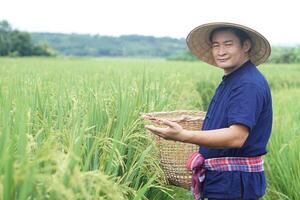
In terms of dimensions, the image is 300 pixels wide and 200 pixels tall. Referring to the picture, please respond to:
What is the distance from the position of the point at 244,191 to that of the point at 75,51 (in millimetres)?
58683

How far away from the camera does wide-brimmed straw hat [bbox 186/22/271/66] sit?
8.59 ft

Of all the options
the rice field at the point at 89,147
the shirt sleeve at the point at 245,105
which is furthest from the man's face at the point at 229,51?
the rice field at the point at 89,147

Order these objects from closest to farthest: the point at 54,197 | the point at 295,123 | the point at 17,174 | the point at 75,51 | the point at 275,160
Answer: the point at 17,174 < the point at 54,197 < the point at 275,160 < the point at 295,123 < the point at 75,51

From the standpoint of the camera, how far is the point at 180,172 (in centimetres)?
284

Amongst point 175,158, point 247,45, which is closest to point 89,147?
point 175,158

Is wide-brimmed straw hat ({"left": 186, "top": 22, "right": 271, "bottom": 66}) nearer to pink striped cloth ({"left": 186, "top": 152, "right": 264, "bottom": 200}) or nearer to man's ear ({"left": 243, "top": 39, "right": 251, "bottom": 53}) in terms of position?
man's ear ({"left": 243, "top": 39, "right": 251, "bottom": 53})

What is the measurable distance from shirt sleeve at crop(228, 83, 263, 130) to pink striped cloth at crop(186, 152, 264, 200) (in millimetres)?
225

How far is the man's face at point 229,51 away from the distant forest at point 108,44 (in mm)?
47452

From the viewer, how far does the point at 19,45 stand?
4600 centimetres

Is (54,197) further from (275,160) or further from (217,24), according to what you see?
(275,160)

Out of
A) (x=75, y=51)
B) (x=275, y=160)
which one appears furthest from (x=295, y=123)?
(x=75, y=51)

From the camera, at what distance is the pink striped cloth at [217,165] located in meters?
2.52

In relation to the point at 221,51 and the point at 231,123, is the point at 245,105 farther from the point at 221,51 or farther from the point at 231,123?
the point at 221,51

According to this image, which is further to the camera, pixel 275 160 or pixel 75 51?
pixel 75 51
